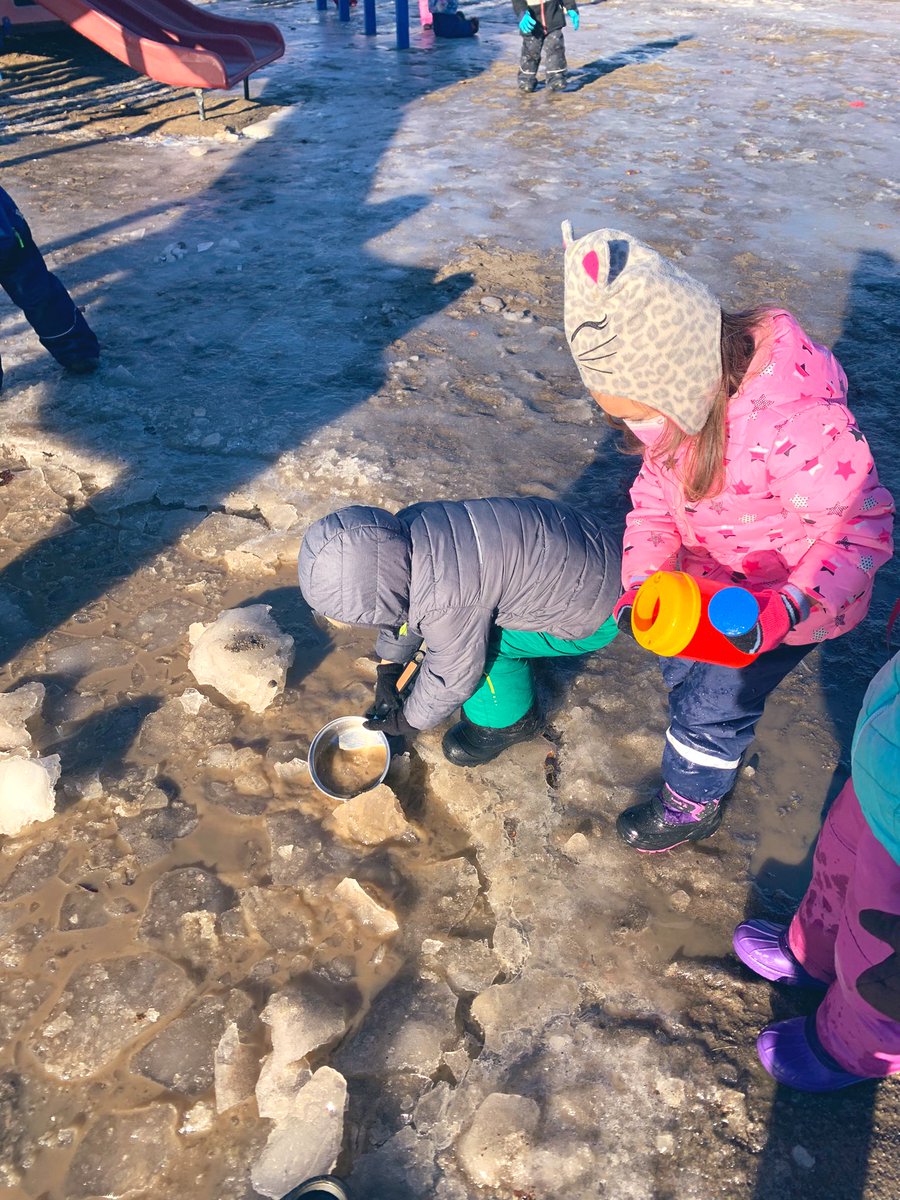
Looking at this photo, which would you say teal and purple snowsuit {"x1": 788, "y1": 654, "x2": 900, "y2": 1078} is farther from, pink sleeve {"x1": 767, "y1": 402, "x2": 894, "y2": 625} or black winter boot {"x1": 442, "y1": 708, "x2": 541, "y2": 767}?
black winter boot {"x1": 442, "y1": 708, "x2": 541, "y2": 767}

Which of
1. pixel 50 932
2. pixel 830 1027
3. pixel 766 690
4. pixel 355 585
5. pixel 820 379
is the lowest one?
pixel 50 932

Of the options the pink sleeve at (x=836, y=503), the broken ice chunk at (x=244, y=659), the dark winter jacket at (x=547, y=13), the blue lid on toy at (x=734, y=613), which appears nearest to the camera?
the blue lid on toy at (x=734, y=613)

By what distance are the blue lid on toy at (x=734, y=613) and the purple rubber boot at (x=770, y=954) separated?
75 cm

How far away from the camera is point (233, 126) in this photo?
750 cm

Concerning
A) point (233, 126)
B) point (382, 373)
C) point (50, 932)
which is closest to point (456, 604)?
point (50, 932)

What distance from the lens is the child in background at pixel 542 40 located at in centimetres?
787

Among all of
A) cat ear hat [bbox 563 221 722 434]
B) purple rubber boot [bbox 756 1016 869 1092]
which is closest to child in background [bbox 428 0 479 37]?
cat ear hat [bbox 563 221 722 434]

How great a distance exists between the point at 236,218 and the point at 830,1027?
565 cm

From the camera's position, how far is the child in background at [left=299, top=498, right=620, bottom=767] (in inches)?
75.3

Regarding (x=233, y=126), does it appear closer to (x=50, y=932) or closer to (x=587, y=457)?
(x=587, y=457)

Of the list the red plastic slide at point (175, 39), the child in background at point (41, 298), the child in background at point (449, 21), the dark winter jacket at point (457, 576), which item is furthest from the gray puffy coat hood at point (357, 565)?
the child in background at point (449, 21)

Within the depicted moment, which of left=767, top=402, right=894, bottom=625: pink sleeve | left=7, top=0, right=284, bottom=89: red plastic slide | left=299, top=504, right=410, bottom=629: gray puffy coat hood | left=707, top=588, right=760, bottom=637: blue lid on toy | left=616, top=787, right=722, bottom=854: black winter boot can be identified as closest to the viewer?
left=707, top=588, right=760, bottom=637: blue lid on toy

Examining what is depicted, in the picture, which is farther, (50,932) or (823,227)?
(823,227)

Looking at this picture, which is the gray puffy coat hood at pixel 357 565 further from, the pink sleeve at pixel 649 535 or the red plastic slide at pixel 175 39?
the red plastic slide at pixel 175 39
